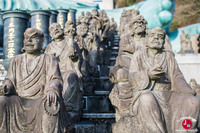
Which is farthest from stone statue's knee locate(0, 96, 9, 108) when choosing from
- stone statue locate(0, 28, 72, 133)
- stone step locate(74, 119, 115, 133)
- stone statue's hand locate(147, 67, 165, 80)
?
stone statue's hand locate(147, 67, 165, 80)

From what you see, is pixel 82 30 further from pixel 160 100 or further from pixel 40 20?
pixel 160 100

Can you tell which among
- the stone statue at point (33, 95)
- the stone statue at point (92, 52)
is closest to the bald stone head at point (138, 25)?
the stone statue at point (92, 52)

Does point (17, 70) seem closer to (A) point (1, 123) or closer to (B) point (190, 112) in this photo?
(A) point (1, 123)

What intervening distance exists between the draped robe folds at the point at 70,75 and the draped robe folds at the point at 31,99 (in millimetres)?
1188

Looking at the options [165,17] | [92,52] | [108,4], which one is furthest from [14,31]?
[108,4]

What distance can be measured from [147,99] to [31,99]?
1792 mm

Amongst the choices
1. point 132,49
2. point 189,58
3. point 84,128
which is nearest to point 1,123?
point 84,128

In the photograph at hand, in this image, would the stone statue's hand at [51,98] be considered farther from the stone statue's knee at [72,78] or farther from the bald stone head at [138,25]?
the bald stone head at [138,25]

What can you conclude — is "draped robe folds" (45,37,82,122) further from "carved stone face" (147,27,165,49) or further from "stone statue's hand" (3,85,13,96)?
"carved stone face" (147,27,165,49)

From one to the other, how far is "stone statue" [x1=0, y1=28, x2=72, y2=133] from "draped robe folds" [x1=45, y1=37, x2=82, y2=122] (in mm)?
1189

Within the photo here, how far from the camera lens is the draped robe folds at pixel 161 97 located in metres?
4.36

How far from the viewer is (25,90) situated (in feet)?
15.6

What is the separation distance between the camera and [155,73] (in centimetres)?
471

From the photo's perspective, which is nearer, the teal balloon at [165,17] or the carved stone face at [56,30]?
the carved stone face at [56,30]
